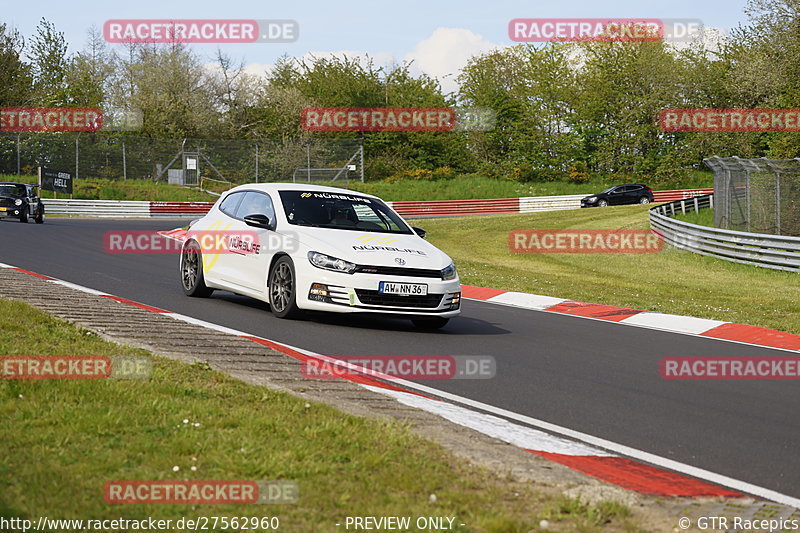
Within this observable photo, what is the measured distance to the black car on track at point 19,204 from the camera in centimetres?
3325

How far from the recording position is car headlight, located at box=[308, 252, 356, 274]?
10.8m

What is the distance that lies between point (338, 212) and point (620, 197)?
46397mm

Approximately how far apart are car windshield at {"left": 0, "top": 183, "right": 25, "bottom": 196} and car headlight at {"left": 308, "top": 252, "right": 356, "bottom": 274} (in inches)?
1021

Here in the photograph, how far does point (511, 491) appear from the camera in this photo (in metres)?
4.77

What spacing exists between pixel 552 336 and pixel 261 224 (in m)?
3.76

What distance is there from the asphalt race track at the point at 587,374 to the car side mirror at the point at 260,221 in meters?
1.08

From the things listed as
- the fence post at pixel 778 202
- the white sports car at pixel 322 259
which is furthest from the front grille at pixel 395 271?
the fence post at pixel 778 202

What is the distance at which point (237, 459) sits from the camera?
4.89m

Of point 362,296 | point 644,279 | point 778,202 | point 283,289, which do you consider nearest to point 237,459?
point 362,296

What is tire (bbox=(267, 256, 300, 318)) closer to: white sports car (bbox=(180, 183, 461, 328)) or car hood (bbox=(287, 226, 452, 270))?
white sports car (bbox=(180, 183, 461, 328))

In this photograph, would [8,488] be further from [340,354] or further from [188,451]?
[340,354]

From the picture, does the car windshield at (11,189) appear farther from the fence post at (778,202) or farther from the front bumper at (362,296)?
the front bumper at (362,296)

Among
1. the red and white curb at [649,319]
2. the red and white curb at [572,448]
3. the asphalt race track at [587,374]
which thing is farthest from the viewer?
the red and white curb at [649,319]

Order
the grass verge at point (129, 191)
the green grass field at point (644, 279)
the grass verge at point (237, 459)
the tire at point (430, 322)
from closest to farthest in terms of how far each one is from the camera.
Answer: the grass verge at point (237, 459) → the tire at point (430, 322) → the green grass field at point (644, 279) → the grass verge at point (129, 191)
